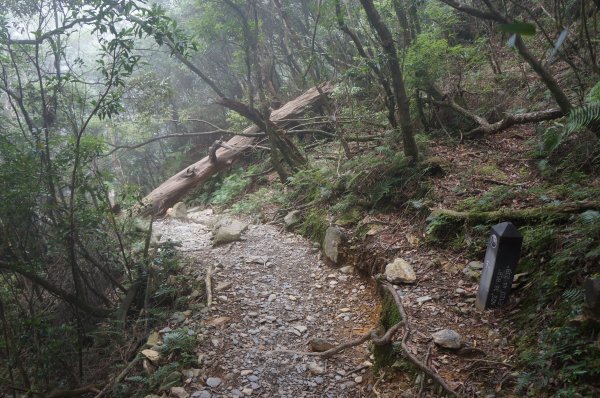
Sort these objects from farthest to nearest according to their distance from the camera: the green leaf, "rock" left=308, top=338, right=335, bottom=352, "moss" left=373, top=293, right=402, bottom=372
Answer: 1. "rock" left=308, top=338, right=335, bottom=352
2. "moss" left=373, top=293, right=402, bottom=372
3. the green leaf

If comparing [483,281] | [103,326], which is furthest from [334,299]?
[103,326]

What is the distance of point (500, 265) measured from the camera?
3168mm

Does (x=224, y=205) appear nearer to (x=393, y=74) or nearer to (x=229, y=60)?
(x=393, y=74)

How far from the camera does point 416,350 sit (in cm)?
324

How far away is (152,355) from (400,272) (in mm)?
2925

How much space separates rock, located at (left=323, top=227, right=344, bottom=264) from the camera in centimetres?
583

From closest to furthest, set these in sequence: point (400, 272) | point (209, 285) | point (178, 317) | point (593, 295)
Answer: point (593, 295) → point (400, 272) → point (178, 317) → point (209, 285)

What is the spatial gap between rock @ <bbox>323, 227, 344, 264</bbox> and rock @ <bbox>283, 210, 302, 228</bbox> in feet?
5.34

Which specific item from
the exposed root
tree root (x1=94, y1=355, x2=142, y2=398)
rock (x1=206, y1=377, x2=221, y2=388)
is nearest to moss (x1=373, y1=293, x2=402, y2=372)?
rock (x1=206, y1=377, x2=221, y2=388)

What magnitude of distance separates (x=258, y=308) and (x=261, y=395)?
1533 mm

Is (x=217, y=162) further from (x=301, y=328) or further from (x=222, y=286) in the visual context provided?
(x=301, y=328)

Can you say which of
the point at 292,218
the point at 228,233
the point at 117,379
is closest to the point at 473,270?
the point at 117,379

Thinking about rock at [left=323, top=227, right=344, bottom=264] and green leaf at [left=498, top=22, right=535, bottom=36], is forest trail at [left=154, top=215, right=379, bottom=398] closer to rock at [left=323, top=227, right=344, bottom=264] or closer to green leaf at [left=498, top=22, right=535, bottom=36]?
rock at [left=323, top=227, right=344, bottom=264]

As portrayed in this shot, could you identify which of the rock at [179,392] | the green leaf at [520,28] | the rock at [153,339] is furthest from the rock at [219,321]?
the green leaf at [520,28]
